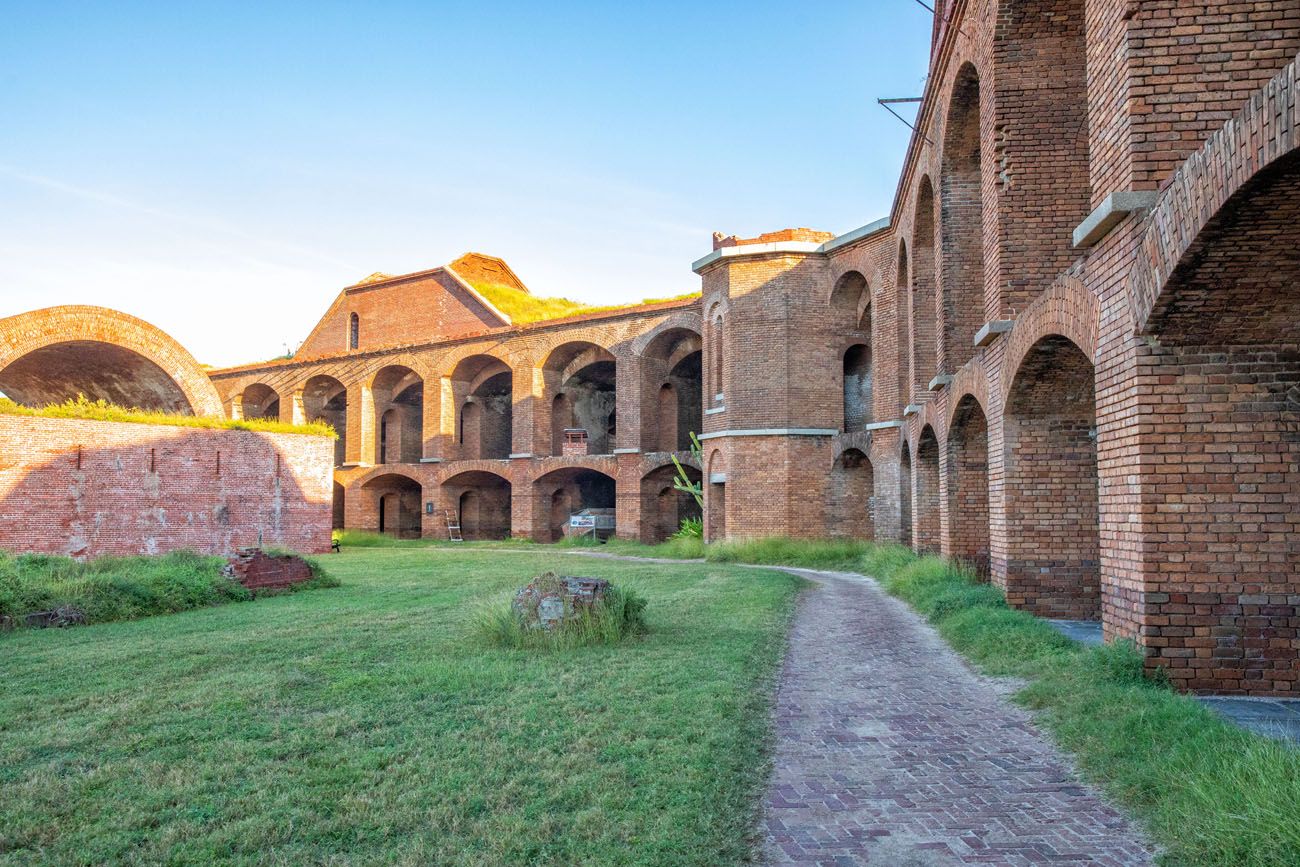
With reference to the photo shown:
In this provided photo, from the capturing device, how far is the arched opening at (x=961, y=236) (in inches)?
487

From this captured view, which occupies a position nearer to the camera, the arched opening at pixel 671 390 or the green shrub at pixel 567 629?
the green shrub at pixel 567 629

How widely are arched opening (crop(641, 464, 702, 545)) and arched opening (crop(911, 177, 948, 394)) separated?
37.4ft

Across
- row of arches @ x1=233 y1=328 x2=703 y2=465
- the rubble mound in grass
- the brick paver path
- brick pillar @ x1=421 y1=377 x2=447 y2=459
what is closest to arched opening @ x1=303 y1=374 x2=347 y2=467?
row of arches @ x1=233 y1=328 x2=703 y2=465

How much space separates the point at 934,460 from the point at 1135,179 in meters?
9.45

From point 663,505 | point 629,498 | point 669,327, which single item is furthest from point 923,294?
point 663,505

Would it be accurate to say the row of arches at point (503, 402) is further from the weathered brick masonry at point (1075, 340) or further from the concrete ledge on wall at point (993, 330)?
the concrete ledge on wall at point (993, 330)

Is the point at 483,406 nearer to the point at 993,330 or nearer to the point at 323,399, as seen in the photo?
the point at 323,399

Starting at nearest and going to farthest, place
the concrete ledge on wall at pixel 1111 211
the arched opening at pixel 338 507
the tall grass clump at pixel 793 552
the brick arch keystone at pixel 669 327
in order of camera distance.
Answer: the concrete ledge on wall at pixel 1111 211 → the tall grass clump at pixel 793 552 → the brick arch keystone at pixel 669 327 → the arched opening at pixel 338 507

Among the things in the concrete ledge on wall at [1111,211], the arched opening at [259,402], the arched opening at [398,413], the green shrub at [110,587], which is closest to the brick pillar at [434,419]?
the arched opening at [398,413]

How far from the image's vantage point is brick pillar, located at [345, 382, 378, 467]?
32.9m

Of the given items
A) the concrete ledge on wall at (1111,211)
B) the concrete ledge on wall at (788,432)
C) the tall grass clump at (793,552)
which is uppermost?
the concrete ledge on wall at (1111,211)

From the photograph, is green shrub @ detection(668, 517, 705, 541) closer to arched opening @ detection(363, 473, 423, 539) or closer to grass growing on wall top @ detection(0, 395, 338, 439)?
grass growing on wall top @ detection(0, 395, 338, 439)

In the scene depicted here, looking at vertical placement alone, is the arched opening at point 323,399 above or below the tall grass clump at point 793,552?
above

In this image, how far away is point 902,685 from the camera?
648 cm
